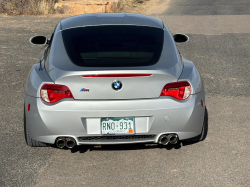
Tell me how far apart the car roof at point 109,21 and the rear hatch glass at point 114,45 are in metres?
0.12

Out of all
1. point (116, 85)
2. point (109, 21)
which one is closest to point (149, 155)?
point (116, 85)

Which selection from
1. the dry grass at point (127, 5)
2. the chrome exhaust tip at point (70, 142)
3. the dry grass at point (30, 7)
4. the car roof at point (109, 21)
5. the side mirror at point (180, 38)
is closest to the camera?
the chrome exhaust tip at point (70, 142)

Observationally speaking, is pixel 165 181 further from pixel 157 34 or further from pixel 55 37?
pixel 55 37

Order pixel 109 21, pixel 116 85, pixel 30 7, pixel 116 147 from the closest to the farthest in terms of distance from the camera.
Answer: pixel 116 85 < pixel 116 147 < pixel 109 21 < pixel 30 7

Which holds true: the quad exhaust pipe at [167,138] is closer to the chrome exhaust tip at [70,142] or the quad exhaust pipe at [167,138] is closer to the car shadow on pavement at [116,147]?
the car shadow on pavement at [116,147]

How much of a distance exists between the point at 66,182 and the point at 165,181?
0.97 metres

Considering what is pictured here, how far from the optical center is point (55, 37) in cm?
546

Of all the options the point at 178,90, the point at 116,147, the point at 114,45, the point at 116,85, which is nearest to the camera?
the point at 116,85

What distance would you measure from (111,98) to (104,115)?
0.60 feet

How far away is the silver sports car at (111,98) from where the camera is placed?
4559 mm

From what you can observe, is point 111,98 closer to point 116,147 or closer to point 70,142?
point 70,142

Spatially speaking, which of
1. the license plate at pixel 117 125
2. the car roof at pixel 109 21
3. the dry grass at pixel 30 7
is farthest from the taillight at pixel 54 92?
the dry grass at pixel 30 7

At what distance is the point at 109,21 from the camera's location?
5742mm

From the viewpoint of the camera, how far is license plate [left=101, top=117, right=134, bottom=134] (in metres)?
4.61
